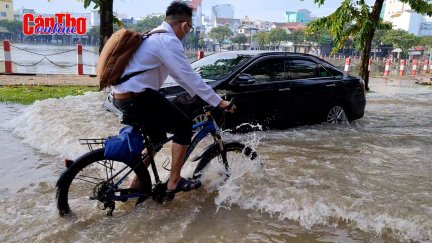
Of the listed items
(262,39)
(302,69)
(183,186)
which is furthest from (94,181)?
(262,39)

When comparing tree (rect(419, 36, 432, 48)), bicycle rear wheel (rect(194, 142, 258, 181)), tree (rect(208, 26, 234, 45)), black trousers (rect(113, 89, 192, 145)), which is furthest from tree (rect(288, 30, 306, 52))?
black trousers (rect(113, 89, 192, 145))

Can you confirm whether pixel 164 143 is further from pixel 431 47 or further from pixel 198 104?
pixel 431 47

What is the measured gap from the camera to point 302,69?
7305 millimetres

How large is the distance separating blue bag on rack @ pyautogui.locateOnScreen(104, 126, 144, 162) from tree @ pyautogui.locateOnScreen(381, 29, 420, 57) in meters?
83.6

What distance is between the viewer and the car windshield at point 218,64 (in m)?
6.45

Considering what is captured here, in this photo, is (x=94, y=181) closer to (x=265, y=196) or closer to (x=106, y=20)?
(x=265, y=196)

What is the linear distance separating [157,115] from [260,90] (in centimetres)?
346

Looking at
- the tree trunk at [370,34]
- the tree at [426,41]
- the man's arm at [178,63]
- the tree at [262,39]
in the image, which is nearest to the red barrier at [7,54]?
the man's arm at [178,63]

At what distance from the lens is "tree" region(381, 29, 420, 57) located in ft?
250

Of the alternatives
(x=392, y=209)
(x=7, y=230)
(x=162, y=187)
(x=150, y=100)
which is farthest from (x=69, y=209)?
(x=392, y=209)

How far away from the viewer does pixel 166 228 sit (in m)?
3.42

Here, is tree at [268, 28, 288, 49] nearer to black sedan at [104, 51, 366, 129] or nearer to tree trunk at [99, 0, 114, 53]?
tree trunk at [99, 0, 114, 53]

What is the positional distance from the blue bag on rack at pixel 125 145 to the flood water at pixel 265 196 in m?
0.61

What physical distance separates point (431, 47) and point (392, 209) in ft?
282
